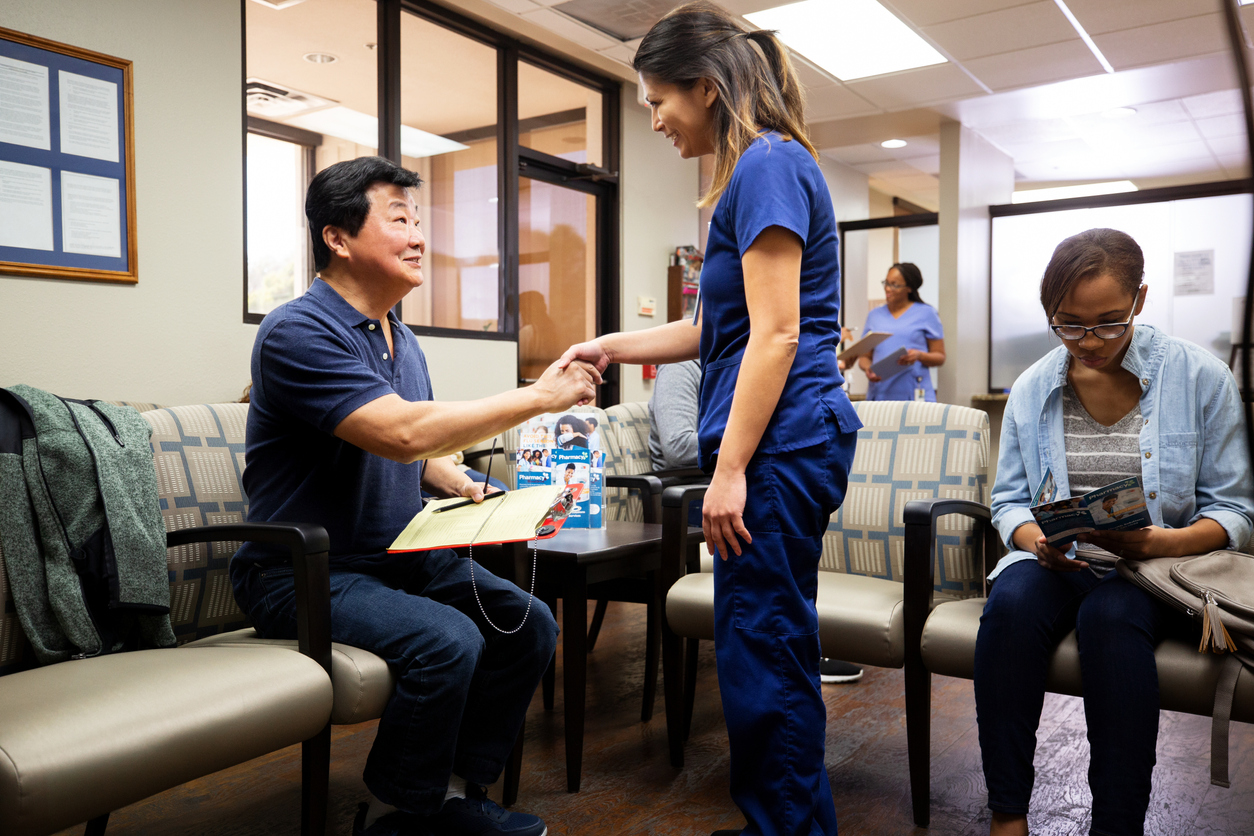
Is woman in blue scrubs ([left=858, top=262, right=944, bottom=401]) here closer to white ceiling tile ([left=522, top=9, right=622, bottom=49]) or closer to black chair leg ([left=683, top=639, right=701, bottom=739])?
white ceiling tile ([left=522, top=9, right=622, bottom=49])

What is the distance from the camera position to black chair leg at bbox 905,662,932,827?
6.04 ft

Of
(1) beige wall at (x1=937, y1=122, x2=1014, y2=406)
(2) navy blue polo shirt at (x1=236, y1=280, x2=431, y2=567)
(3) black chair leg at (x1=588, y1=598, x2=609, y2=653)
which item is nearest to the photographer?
(2) navy blue polo shirt at (x1=236, y1=280, x2=431, y2=567)

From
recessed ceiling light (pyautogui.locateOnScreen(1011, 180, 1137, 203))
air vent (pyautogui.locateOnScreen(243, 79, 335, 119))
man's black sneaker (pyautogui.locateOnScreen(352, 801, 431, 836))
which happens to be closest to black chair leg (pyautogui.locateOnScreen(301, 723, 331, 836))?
man's black sneaker (pyautogui.locateOnScreen(352, 801, 431, 836))

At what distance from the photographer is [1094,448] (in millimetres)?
1825

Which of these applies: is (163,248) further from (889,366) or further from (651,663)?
(889,366)

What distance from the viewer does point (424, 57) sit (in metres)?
4.69

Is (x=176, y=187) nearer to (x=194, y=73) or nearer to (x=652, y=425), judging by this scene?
(x=194, y=73)

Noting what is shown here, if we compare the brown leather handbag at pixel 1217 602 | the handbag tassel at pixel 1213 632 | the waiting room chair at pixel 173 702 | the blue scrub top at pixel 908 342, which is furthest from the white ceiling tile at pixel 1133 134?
the waiting room chair at pixel 173 702

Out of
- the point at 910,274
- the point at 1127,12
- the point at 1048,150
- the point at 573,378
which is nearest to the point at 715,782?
the point at 573,378

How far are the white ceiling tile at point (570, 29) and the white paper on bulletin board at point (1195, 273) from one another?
13.7 feet

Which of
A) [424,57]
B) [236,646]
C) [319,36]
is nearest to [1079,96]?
[424,57]

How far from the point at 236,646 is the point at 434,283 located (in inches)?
136

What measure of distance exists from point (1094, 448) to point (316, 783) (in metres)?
1.61

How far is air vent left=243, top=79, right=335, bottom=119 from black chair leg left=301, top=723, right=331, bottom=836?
3.34 m
